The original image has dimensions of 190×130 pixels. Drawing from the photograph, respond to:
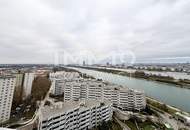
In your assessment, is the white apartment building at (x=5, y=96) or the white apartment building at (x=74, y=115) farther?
the white apartment building at (x=5, y=96)

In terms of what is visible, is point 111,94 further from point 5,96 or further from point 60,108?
point 5,96

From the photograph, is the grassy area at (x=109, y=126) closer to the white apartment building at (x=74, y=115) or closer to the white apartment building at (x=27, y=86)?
the white apartment building at (x=74, y=115)

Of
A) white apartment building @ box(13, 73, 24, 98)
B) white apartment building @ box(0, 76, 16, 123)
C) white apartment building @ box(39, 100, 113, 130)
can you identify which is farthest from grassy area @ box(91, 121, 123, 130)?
white apartment building @ box(13, 73, 24, 98)

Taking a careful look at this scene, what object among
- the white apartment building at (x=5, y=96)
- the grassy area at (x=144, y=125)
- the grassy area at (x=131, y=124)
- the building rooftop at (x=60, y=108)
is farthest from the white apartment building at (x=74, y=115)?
the white apartment building at (x=5, y=96)

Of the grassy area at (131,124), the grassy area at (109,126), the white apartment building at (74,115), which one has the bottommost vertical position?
the grassy area at (131,124)

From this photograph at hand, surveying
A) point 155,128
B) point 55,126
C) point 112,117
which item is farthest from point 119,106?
point 55,126

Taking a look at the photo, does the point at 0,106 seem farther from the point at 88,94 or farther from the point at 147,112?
the point at 147,112

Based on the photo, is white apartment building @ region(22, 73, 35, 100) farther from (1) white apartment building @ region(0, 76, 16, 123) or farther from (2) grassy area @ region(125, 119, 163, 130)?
(2) grassy area @ region(125, 119, 163, 130)
